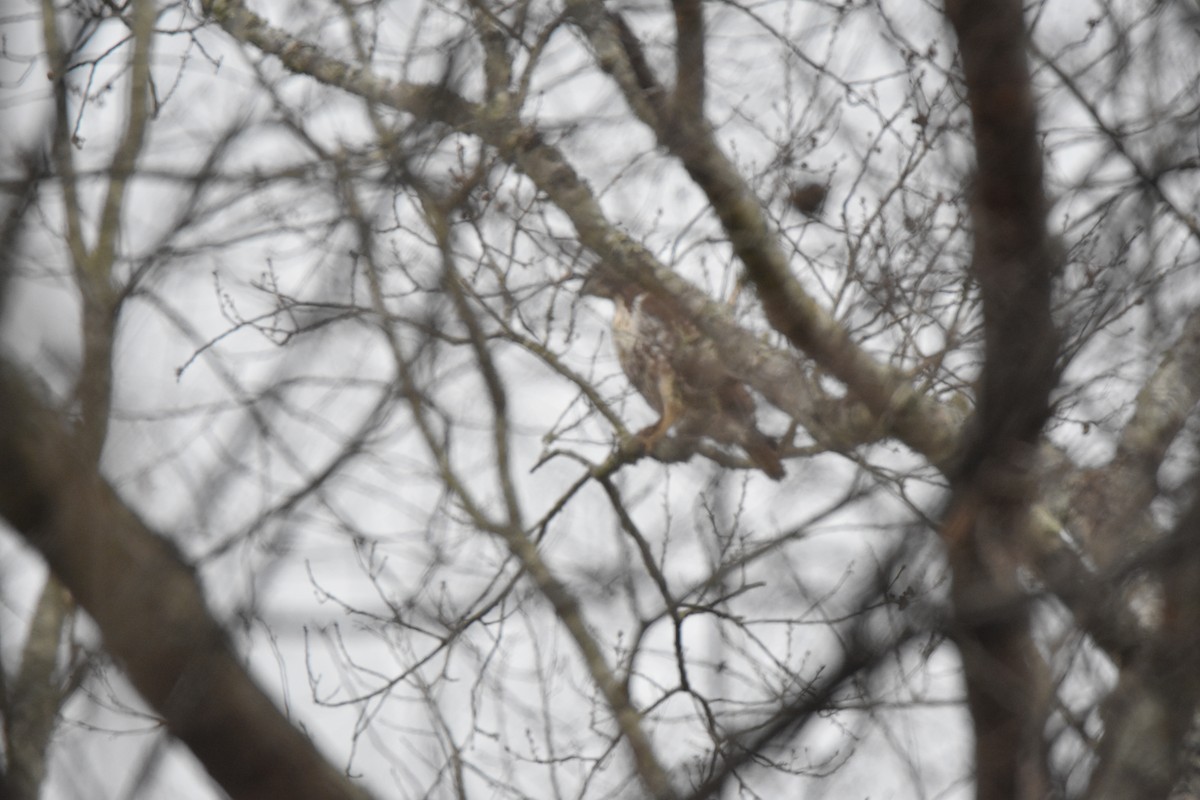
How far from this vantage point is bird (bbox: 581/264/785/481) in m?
5.14

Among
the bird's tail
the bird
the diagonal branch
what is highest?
the bird

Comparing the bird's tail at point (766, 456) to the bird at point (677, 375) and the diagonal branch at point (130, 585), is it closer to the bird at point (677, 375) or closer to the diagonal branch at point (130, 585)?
the bird at point (677, 375)

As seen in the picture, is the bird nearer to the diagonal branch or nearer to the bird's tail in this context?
the bird's tail

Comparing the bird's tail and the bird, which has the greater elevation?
the bird

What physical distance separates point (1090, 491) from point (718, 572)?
1165mm

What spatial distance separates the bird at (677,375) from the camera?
5145 millimetres

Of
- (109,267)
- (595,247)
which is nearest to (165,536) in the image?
(109,267)

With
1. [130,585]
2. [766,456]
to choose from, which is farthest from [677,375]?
[130,585]

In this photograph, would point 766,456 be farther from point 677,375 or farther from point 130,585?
point 130,585

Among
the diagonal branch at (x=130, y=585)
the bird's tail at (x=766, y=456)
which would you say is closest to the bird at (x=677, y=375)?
the bird's tail at (x=766, y=456)

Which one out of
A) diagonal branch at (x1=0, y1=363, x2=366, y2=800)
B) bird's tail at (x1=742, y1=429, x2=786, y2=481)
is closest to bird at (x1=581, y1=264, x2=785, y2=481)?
bird's tail at (x1=742, y1=429, x2=786, y2=481)

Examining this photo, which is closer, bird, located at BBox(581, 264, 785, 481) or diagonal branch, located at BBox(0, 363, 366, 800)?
diagonal branch, located at BBox(0, 363, 366, 800)

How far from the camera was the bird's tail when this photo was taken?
16.7 feet

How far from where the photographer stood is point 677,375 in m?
5.55
